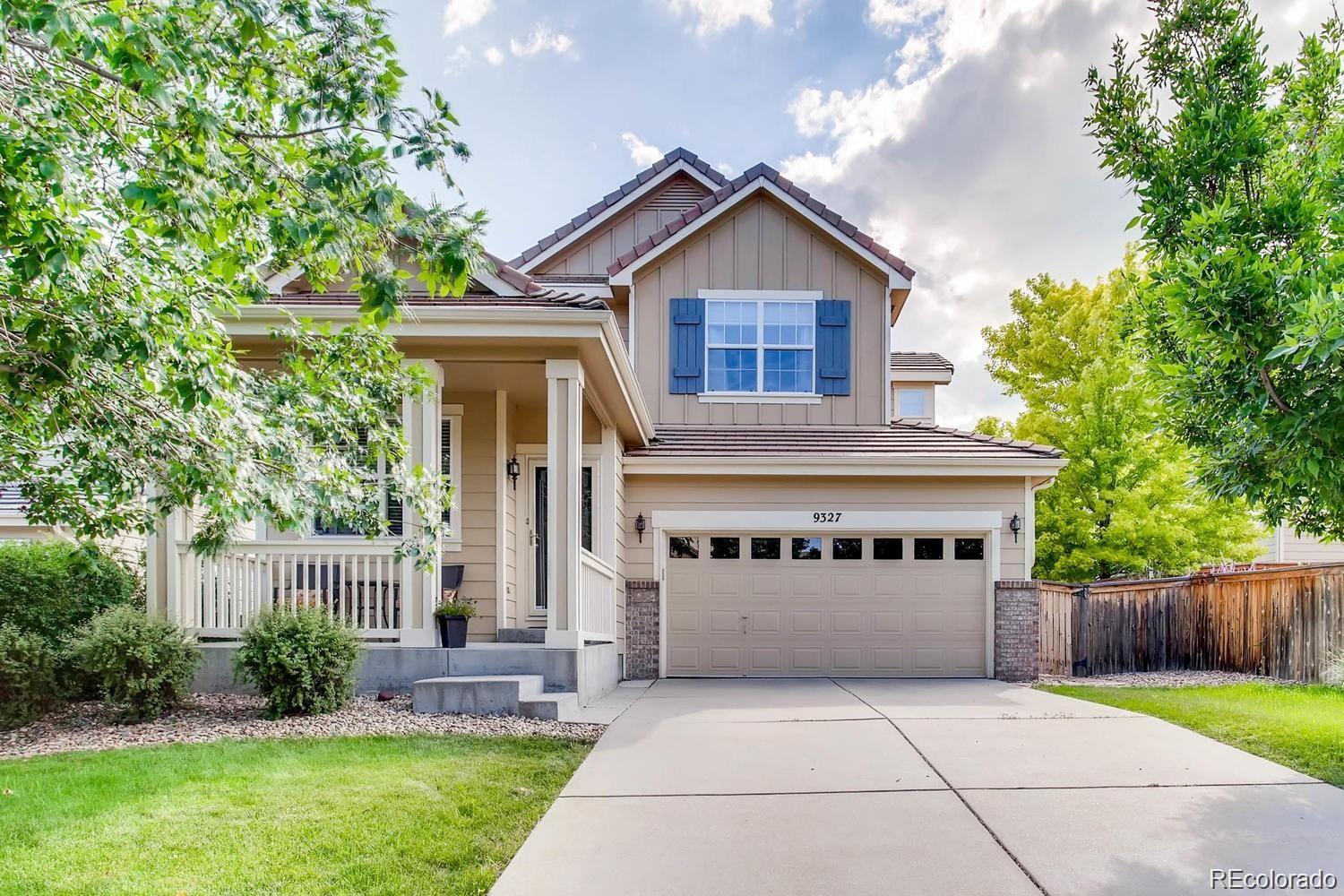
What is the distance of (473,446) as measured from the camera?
371 inches

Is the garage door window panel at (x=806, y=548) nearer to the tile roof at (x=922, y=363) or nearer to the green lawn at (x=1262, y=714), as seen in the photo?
the green lawn at (x=1262, y=714)

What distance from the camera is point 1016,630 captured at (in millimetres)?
10797

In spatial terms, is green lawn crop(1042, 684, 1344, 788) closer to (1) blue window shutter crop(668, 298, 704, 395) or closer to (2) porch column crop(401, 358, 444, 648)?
(1) blue window shutter crop(668, 298, 704, 395)

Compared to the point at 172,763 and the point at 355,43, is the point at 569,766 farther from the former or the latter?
the point at 355,43

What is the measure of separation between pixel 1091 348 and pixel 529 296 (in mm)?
13519

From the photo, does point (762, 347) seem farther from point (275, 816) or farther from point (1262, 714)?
point (275, 816)

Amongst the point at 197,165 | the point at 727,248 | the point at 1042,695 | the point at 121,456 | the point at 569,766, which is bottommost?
the point at 1042,695

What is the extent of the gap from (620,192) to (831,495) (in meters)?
6.58

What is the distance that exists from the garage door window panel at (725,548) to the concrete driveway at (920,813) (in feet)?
14.2

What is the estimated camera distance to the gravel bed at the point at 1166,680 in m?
10.1

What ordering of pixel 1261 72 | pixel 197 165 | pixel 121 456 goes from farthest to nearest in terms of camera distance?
pixel 1261 72
pixel 121 456
pixel 197 165

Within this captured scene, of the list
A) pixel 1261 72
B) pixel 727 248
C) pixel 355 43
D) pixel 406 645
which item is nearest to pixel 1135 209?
pixel 1261 72

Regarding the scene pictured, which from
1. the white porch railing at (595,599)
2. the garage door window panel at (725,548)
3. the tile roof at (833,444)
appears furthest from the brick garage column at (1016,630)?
the white porch railing at (595,599)

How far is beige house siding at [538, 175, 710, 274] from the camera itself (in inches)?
550
